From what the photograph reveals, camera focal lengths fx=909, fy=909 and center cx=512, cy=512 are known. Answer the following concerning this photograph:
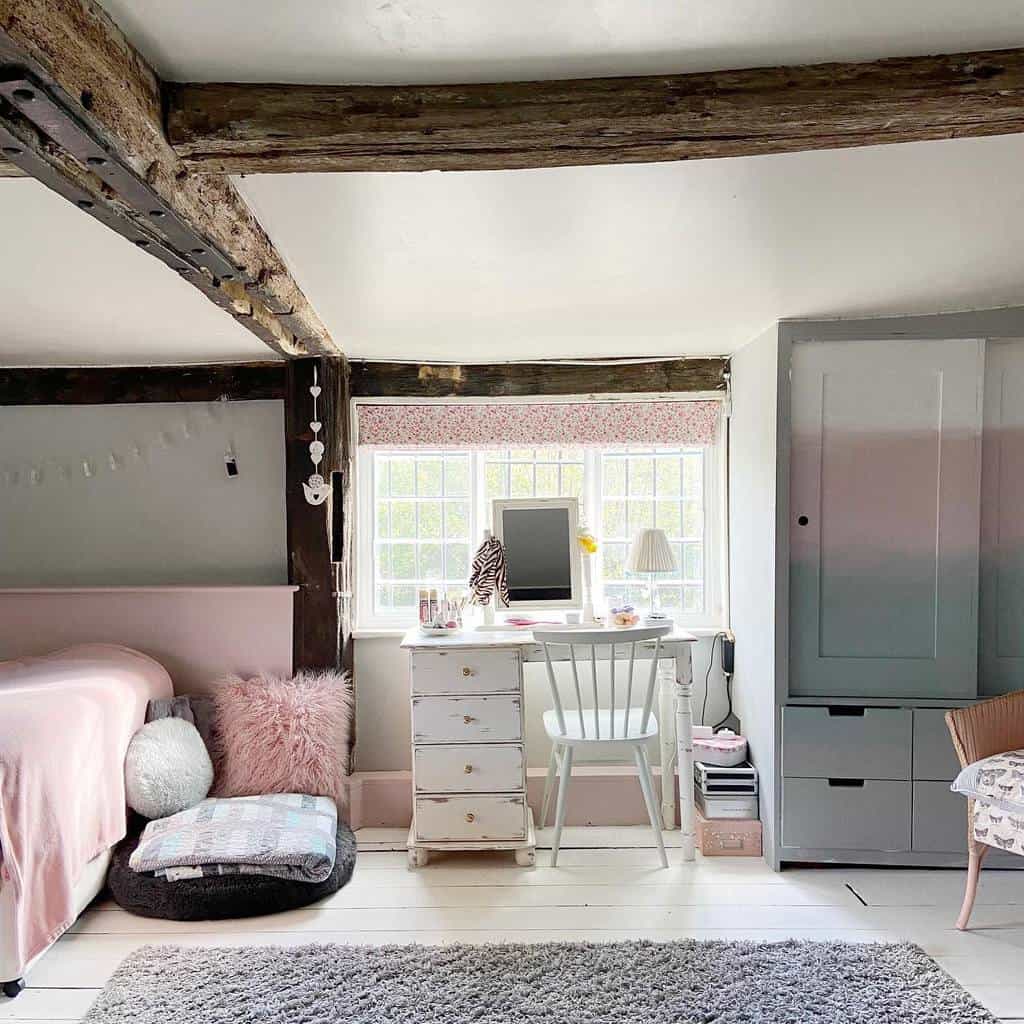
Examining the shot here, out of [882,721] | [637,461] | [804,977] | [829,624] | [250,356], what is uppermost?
[250,356]

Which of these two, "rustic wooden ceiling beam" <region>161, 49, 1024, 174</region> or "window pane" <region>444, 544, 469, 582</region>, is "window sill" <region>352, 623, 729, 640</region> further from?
"rustic wooden ceiling beam" <region>161, 49, 1024, 174</region>

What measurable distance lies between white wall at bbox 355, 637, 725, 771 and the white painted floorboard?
70cm

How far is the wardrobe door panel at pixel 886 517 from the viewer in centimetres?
323

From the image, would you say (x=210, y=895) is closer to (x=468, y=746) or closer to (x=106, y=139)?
(x=468, y=746)

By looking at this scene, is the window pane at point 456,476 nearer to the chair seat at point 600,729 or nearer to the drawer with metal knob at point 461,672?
the drawer with metal knob at point 461,672

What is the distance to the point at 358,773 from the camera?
4020 mm

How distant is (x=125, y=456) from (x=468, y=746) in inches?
79.4

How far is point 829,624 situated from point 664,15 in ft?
8.16

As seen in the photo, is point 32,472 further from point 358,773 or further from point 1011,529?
point 1011,529

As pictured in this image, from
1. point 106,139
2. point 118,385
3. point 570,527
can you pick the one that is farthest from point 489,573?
point 106,139

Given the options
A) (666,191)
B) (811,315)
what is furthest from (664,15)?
(811,315)

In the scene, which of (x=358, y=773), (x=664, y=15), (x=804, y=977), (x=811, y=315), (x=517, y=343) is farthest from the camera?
(x=358, y=773)

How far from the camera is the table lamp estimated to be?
12.6 ft

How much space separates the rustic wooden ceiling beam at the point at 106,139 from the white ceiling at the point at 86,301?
11.6 inches
